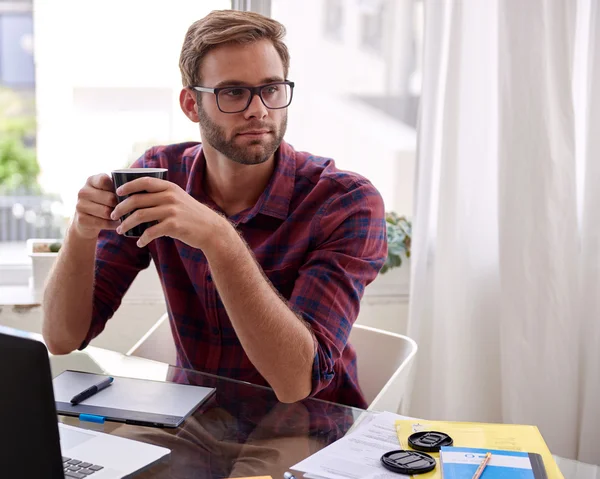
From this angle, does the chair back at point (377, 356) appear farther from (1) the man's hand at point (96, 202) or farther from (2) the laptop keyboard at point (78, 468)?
(2) the laptop keyboard at point (78, 468)

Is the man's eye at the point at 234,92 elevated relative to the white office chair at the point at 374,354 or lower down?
elevated

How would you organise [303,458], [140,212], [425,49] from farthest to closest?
[425,49] → [140,212] → [303,458]

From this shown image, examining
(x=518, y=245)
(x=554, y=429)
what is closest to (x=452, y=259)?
(x=518, y=245)

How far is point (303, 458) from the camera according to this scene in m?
1.24

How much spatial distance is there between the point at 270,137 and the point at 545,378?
121 centimetres

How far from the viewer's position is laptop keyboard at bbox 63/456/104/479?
3.79 feet

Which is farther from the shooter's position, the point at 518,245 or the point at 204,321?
the point at 518,245

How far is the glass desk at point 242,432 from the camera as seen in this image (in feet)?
3.98

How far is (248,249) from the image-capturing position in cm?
155

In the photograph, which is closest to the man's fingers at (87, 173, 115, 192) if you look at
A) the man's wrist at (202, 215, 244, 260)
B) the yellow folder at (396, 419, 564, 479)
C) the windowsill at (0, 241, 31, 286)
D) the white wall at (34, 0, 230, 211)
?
the man's wrist at (202, 215, 244, 260)

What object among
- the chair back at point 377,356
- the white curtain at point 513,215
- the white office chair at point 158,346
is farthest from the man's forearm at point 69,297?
the white curtain at point 513,215

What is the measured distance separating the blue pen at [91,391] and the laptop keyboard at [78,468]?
26 cm

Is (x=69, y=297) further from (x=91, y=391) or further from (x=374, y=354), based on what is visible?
(x=374, y=354)

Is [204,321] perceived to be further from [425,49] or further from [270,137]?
[425,49]
